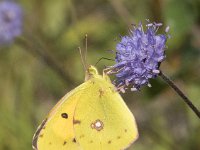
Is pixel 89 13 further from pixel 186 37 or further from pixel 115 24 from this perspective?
pixel 186 37

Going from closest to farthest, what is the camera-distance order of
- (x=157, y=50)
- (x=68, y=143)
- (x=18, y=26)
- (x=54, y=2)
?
(x=157, y=50) → (x=68, y=143) → (x=18, y=26) → (x=54, y=2)

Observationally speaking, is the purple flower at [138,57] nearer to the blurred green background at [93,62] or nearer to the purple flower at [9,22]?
the blurred green background at [93,62]

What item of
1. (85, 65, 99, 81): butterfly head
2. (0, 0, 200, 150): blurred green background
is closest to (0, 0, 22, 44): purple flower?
(0, 0, 200, 150): blurred green background

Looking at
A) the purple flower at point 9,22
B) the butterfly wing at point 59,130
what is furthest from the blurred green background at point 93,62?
the butterfly wing at point 59,130

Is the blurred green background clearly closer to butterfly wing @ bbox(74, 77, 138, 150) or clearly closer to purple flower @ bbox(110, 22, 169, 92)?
butterfly wing @ bbox(74, 77, 138, 150)

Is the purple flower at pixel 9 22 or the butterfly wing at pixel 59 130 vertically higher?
the purple flower at pixel 9 22

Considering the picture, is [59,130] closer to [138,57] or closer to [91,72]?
[91,72]

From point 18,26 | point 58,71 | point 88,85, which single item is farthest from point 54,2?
point 88,85
